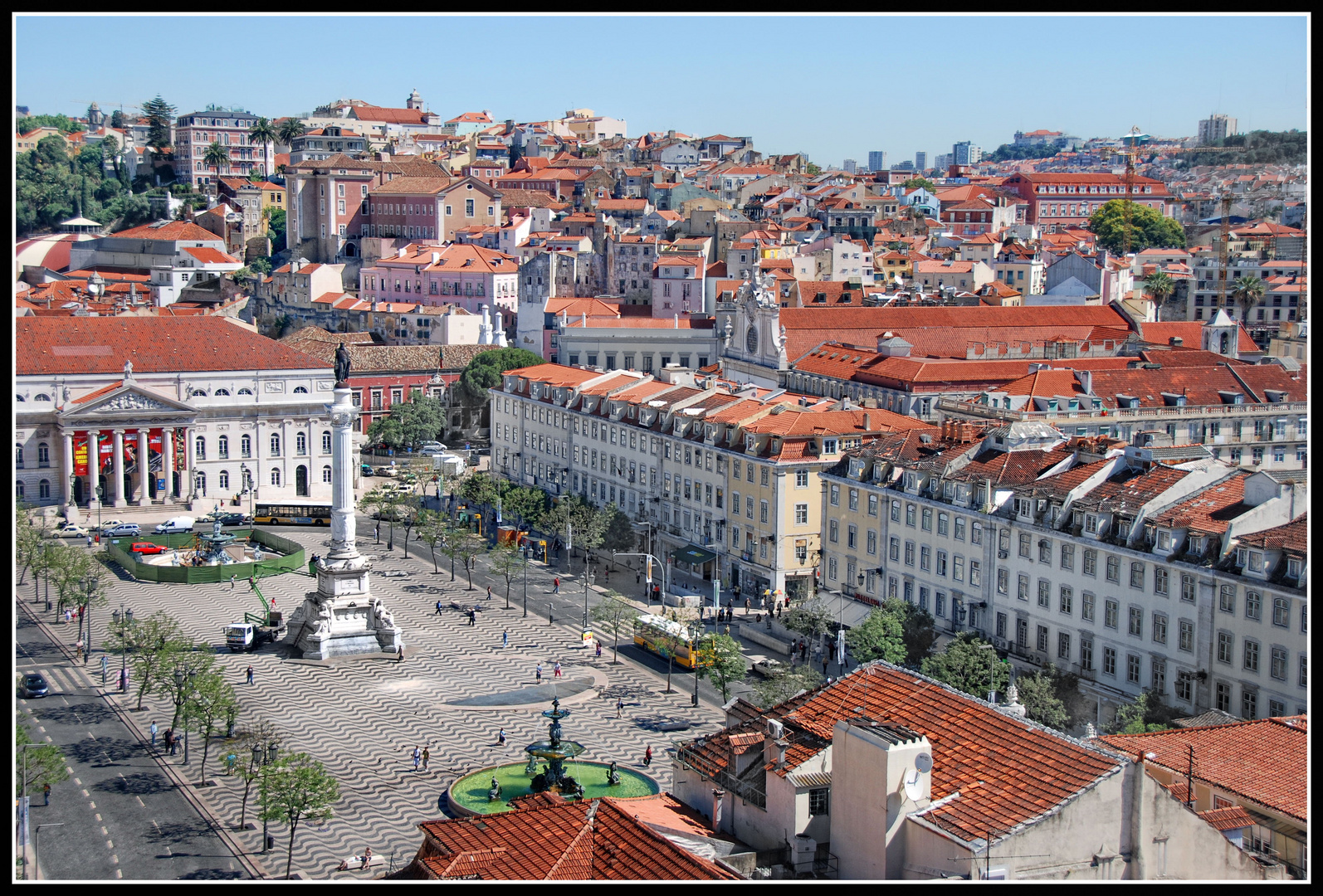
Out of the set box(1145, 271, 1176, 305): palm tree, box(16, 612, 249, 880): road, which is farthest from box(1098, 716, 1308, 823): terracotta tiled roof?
box(1145, 271, 1176, 305): palm tree

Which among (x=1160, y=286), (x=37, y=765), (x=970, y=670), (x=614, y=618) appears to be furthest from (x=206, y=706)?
(x=1160, y=286)

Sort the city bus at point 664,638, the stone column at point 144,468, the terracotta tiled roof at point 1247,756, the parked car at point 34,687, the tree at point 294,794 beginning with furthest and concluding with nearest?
the stone column at point 144,468
the city bus at point 664,638
the parked car at point 34,687
the tree at point 294,794
the terracotta tiled roof at point 1247,756

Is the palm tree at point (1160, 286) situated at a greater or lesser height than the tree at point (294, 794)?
greater

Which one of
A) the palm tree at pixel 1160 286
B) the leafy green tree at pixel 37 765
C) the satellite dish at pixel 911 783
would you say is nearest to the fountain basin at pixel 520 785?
the leafy green tree at pixel 37 765

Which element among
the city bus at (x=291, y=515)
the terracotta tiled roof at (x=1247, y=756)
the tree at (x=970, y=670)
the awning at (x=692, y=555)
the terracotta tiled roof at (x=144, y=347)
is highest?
the terracotta tiled roof at (x=144, y=347)

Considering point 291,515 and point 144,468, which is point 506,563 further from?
point 144,468

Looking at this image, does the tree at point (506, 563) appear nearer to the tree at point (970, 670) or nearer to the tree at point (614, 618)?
the tree at point (614, 618)
